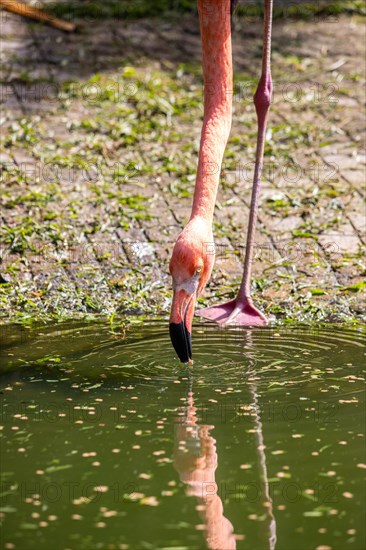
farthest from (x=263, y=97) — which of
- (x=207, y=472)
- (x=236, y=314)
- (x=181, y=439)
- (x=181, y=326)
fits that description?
(x=207, y=472)

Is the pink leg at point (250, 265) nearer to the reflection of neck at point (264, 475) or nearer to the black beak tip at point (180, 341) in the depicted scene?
the reflection of neck at point (264, 475)

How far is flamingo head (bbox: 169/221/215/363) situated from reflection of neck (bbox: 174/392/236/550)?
32 centimetres

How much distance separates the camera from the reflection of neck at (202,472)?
3828 mm

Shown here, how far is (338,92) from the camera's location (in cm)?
1033

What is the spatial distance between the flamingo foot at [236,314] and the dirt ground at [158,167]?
262 mm

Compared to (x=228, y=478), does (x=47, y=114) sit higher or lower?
higher

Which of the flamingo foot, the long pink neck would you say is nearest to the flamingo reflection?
the flamingo foot

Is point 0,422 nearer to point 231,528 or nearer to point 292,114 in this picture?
point 231,528

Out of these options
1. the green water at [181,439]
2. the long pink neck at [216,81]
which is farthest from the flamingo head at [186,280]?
the long pink neck at [216,81]

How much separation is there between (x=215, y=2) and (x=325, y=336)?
7.04 feet

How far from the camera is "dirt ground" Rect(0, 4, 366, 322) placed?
707 cm

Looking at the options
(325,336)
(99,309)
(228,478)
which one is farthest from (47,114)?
(228,478)

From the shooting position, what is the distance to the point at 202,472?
4.37 meters

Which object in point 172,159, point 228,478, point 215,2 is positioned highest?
point 215,2
